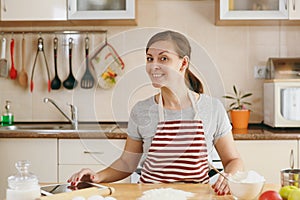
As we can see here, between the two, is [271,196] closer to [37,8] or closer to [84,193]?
[84,193]

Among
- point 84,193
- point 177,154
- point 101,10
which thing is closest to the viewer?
point 84,193

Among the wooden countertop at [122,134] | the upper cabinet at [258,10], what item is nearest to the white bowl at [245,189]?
the wooden countertop at [122,134]

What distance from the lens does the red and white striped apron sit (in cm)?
186

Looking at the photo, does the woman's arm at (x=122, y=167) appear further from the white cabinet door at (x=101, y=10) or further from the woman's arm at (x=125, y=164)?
the white cabinet door at (x=101, y=10)

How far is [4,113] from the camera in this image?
11.2 feet

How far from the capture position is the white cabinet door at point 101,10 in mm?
3062

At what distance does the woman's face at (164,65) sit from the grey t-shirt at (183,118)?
146mm

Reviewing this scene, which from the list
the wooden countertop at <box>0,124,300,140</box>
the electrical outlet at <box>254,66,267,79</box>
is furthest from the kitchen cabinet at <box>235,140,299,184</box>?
the electrical outlet at <box>254,66,267,79</box>

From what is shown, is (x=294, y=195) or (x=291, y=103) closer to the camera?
(x=294, y=195)

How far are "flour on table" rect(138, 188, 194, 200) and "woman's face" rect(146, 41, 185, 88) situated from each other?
0.36 m

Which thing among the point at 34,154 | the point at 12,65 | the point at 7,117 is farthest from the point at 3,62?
the point at 34,154

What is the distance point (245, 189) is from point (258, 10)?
174cm

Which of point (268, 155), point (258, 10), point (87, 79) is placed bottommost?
point (268, 155)

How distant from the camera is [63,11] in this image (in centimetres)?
307
